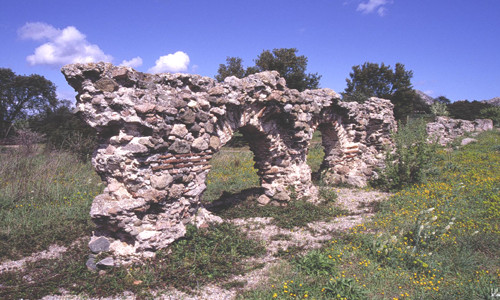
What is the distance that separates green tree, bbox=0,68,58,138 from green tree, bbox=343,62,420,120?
37.3 metres

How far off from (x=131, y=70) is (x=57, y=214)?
4.22 m

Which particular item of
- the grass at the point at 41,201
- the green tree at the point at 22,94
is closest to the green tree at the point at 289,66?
the grass at the point at 41,201

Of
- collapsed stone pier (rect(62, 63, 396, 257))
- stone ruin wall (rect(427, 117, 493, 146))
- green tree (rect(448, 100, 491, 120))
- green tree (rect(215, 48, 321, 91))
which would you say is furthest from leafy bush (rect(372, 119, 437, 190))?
green tree (rect(448, 100, 491, 120))

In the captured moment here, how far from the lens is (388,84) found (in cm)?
3531

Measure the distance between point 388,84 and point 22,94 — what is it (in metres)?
44.7

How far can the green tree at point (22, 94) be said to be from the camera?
33469mm

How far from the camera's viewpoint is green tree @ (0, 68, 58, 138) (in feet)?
110

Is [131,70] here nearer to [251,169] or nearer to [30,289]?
[30,289]

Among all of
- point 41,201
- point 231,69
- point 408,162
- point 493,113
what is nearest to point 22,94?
point 231,69

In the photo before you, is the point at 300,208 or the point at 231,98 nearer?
the point at 231,98

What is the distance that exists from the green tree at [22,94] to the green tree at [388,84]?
122 ft

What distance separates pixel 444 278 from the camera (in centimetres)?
431

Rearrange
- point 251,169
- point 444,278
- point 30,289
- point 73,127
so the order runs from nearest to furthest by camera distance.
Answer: point 30,289
point 444,278
point 251,169
point 73,127

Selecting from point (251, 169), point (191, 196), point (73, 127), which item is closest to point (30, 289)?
point (191, 196)
